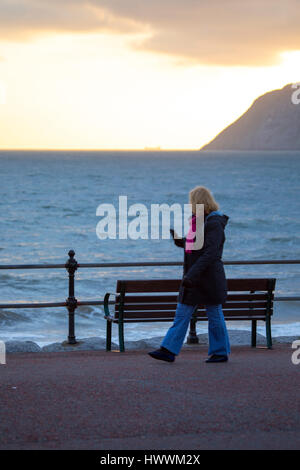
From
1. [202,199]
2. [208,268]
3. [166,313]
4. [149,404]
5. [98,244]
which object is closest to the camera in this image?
[149,404]

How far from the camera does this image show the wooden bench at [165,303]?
27.8 feet

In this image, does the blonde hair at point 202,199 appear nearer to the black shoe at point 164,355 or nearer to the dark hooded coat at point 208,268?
the dark hooded coat at point 208,268

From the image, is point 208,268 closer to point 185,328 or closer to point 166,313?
point 185,328

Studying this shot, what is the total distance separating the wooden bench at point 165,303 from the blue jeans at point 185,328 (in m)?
0.79

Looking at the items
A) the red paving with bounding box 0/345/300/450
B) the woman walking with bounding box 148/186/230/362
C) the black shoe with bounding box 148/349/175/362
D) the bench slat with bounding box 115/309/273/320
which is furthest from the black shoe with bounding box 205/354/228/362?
the bench slat with bounding box 115/309/273/320

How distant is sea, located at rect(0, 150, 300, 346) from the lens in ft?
53.7

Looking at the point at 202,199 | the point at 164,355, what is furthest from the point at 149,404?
the point at 202,199

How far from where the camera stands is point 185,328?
7582 millimetres

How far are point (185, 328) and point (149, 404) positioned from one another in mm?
1871

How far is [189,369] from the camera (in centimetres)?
725

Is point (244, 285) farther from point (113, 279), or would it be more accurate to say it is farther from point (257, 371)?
point (113, 279)

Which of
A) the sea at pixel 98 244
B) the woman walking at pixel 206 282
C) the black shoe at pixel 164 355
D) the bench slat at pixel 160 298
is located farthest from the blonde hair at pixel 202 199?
the sea at pixel 98 244
